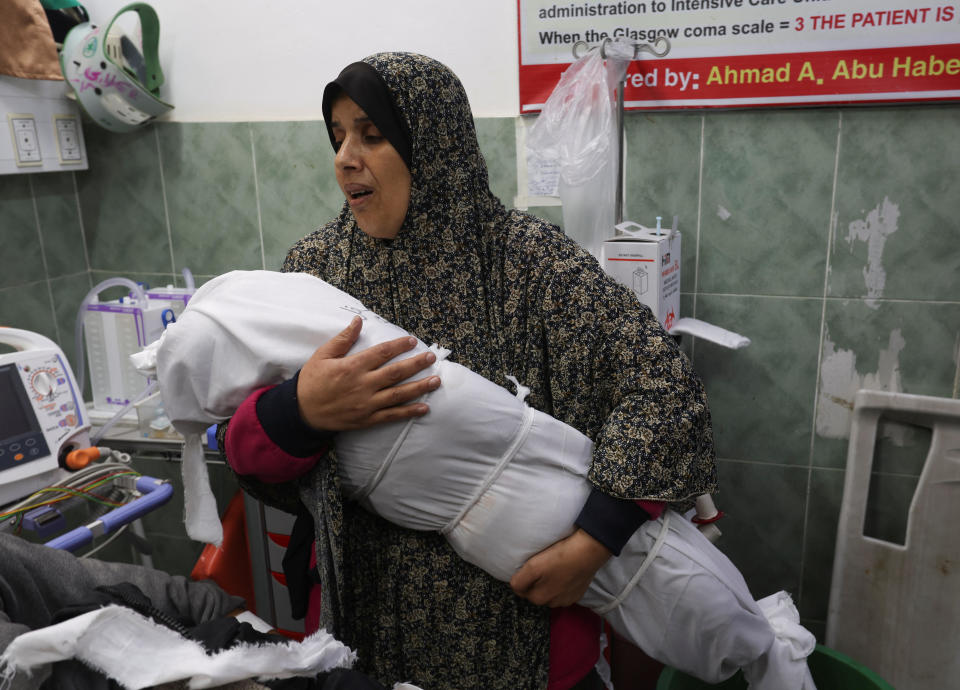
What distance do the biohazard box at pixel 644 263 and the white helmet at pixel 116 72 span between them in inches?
53.3

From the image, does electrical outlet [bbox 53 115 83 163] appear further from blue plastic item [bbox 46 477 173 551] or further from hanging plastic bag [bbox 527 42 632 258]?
hanging plastic bag [bbox 527 42 632 258]

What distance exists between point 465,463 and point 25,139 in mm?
1778

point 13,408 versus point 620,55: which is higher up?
point 620,55

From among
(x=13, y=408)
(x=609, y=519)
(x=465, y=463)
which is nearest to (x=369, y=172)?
(x=465, y=463)

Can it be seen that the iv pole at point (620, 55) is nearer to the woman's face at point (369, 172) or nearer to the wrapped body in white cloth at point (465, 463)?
the woman's face at point (369, 172)

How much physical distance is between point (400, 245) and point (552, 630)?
62 cm

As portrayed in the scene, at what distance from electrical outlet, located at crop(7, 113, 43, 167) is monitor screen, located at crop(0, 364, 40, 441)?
2.39 feet

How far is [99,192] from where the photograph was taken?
236cm

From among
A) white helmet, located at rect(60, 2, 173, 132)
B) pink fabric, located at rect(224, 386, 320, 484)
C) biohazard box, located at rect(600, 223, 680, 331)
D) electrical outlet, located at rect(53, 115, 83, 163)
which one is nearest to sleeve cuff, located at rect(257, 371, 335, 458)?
pink fabric, located at rect(224, 386, 320, 484)

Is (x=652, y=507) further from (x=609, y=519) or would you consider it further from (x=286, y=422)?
(x=286, y=422)

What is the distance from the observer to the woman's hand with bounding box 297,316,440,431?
3.02 feet

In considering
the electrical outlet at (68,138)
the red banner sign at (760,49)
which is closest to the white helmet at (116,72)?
the electrical outlet at (68,138)

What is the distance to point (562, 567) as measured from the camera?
1.00 m

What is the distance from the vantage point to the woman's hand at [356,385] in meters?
0.92
